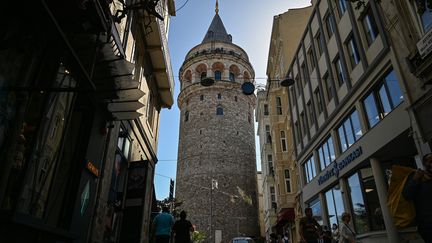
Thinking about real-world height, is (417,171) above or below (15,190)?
above

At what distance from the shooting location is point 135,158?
35.6 ft

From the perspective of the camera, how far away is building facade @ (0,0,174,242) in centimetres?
428

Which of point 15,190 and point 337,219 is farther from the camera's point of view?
point 337,219

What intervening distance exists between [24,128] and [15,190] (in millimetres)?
916

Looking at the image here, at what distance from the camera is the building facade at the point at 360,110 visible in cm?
961

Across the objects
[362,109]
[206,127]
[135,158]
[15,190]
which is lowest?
[15,190]

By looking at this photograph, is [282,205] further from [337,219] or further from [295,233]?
[337,219]

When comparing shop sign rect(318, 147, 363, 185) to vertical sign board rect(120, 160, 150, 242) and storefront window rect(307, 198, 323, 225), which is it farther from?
vertical sign board rect(120, 160, 150, 242)

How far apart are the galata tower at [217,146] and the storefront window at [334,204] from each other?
1764 cm

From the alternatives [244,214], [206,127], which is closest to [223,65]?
[206,127]

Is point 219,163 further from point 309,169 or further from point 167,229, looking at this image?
point 167,229

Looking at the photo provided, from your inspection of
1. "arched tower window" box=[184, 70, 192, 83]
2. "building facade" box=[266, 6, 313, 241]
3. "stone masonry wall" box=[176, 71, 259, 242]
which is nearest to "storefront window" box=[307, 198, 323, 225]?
"building facade" box=[266, 6, 313, 241]

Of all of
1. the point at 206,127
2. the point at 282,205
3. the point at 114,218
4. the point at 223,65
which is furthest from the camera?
the point at 223,65

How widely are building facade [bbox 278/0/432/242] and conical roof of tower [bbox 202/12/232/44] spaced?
2762 centimetres
